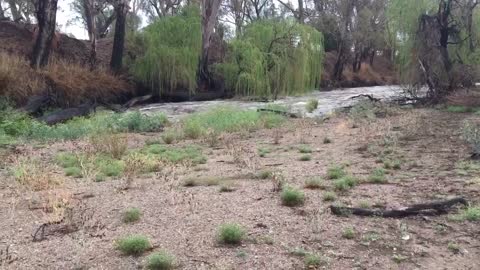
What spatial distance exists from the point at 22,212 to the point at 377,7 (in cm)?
4361

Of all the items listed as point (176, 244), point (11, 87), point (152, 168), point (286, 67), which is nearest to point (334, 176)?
point (152, 168)

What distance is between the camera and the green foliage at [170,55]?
25.8m

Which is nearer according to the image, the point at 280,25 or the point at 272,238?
the point at 272,238

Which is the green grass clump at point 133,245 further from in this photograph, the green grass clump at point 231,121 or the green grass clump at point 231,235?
the green grass clump at point 231,121

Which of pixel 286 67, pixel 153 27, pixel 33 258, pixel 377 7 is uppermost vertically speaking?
pixel 377 7

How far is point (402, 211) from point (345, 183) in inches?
55.3

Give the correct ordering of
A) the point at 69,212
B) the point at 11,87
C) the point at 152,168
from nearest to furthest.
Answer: the point at 69,212 → the point at 152,168 → the point at 11,87

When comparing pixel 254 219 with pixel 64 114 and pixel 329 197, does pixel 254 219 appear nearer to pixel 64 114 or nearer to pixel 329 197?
pixel 329 197

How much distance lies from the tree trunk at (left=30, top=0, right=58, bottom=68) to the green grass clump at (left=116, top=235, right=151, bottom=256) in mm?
18982

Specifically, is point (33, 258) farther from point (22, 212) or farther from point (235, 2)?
point (235, 2)

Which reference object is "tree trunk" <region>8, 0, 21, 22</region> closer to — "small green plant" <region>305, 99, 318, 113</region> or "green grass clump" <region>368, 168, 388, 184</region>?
"small green plant" <region>305, 99, 318, 113</region>

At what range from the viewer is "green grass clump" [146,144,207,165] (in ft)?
31.9

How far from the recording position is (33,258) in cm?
462

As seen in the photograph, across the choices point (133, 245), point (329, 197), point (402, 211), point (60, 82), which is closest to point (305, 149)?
point (329, 197)
